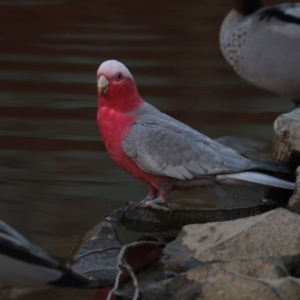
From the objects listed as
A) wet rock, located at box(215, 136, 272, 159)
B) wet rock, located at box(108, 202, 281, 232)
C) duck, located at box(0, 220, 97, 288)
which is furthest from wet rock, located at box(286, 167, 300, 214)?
duck, located at box(0, 220, 97, 288)

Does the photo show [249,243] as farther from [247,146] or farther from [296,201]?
[247,146]

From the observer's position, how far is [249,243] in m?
5.18

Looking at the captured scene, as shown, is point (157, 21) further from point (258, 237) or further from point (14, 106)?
point (258, 237)

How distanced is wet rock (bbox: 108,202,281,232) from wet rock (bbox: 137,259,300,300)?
111 centimetres

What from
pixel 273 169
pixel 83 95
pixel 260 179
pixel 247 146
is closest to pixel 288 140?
pixel 273 169

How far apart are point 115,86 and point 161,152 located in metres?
0.51

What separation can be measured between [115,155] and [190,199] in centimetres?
93

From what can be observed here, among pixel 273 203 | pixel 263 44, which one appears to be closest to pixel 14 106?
pixel 263 44

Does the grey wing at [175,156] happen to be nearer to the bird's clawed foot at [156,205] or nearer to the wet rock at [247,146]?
the bird's clawed foot at [156,205]

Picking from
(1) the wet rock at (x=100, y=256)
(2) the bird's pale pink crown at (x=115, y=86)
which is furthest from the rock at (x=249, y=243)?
(2) the bird's pale pink crown at (x=115, y=86)

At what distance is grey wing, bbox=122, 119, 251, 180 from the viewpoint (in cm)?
592

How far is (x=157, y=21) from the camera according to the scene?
1337 cm

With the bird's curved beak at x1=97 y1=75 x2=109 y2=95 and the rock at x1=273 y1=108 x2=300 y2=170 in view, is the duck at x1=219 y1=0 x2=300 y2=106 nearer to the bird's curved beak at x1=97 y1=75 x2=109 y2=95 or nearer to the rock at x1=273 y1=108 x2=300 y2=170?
the rock at x1=273 y1=108 x2=300 y2=170

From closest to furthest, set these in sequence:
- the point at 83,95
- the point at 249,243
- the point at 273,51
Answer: the point at 249,243 → the point at 273,51 → the point at 83,95
